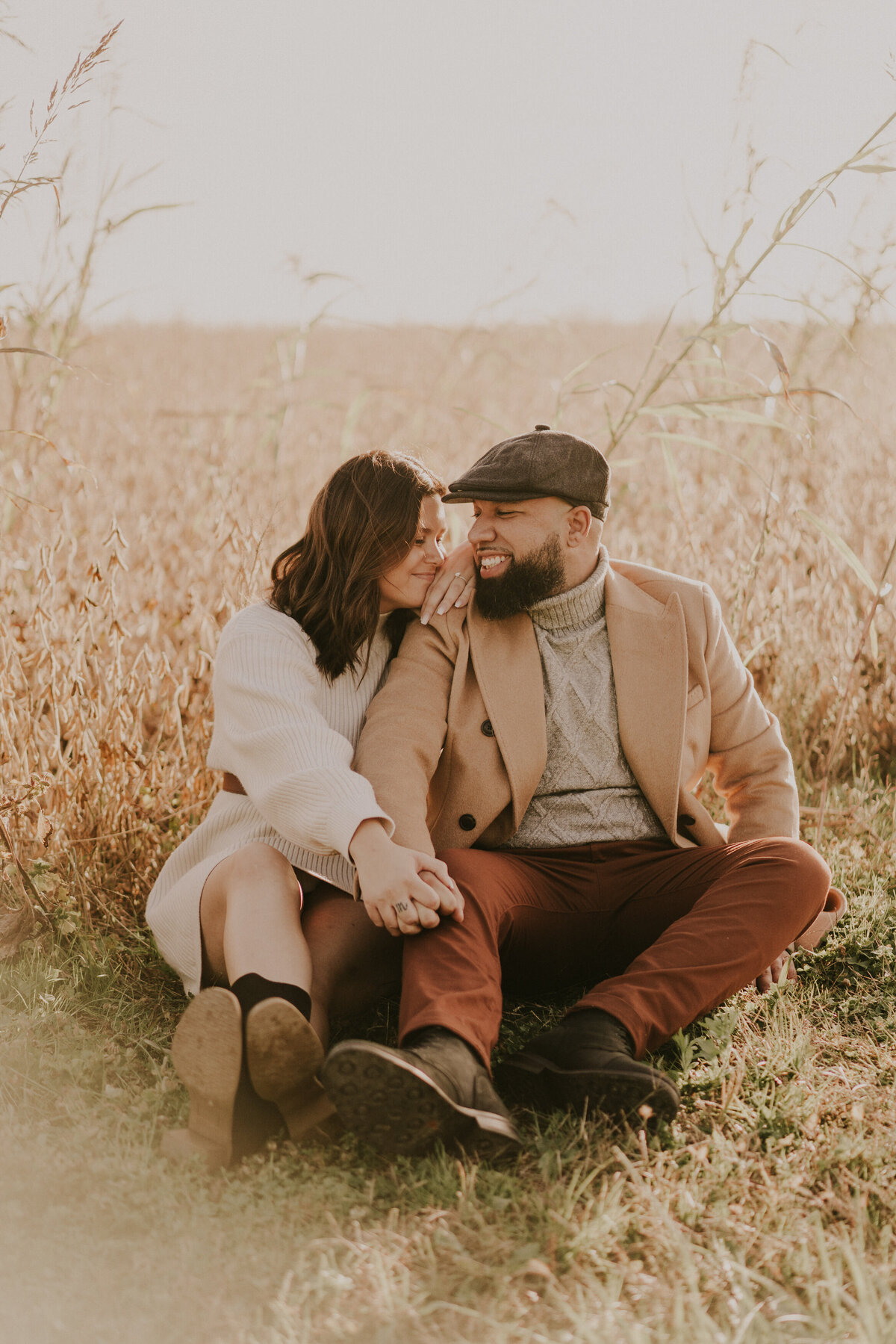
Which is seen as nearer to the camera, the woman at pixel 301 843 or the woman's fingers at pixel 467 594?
the woman at pixel 301 843

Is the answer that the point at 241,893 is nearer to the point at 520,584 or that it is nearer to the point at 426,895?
the point at 426,895

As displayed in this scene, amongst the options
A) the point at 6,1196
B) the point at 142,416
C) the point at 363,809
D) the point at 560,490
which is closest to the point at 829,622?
the point at 560,490

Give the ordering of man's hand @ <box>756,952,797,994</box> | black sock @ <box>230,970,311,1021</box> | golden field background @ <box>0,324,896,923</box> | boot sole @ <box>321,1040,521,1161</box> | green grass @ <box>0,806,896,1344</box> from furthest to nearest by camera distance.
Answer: golden field background @ <box>0,324,896,923</box>
man's hand @ <box>756,952,797,994</box>
black sock @ <box>230,970,311,1021</box>
boot sole @ <box>321,1040,521,1161</box>
green grass @ <box>0,806,896,1344</box>

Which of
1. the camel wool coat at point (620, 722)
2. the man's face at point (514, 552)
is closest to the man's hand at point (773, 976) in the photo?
the camel wool coat at point (620, 722)

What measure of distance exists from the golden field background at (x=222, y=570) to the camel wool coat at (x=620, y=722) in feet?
1.45

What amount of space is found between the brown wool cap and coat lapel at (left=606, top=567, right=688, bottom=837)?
0.34 m

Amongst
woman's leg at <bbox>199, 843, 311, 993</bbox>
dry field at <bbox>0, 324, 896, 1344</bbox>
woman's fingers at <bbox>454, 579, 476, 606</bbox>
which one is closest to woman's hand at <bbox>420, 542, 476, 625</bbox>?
woman's fingers at <bbox>454, 579, 476, 606</bbox>

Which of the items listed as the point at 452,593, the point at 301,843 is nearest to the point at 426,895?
the point at 301,843

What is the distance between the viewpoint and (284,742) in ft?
7.92

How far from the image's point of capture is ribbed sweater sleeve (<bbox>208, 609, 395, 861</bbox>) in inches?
92.2

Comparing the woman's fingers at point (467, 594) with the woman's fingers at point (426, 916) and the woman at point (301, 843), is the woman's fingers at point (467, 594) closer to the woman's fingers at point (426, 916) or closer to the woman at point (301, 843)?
the woman at point (301, 843)

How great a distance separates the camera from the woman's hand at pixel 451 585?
2.77 metres

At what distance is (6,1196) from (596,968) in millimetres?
1421

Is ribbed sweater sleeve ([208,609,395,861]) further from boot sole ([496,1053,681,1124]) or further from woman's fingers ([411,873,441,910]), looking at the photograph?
boot sole ([496,1053,681,1124])
